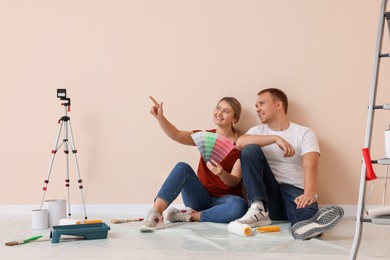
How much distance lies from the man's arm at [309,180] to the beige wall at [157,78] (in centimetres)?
46

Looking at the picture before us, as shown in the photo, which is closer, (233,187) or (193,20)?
(233,187)

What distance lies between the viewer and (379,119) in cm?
406

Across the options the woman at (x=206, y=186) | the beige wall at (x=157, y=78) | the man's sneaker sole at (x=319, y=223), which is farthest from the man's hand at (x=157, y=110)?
the man's sneaker sole at (x=319, y=223)

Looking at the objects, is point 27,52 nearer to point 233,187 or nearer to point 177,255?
point 233,187

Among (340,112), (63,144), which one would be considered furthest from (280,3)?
(63,144)

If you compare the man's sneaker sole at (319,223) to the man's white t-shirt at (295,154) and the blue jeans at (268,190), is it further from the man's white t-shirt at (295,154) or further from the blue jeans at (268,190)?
the man's white t-shirt at (295,154)

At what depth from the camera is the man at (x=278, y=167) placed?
3511 millimetres

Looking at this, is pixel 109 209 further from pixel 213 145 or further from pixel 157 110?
pixel 213 145

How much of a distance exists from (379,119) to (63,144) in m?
2.71

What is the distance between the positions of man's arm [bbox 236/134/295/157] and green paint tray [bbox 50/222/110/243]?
122 cm

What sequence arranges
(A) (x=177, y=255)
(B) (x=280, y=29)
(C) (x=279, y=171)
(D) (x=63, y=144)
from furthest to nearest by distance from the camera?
(D) (x=63, y=144) → (B) (x=280, y=29) → (C) (x=279, y=171) → (A) (x=177, y=255)

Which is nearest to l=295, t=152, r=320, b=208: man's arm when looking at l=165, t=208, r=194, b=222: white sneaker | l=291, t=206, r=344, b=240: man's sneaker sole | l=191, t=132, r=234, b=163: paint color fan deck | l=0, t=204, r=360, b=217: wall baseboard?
l=291, t=206, r=344, b=240: man's sneaker sole

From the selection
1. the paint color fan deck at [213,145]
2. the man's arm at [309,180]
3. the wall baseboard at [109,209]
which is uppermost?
the paint color fan deck at [213,145]

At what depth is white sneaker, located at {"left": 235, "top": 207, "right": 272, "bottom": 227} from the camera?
3463mm
